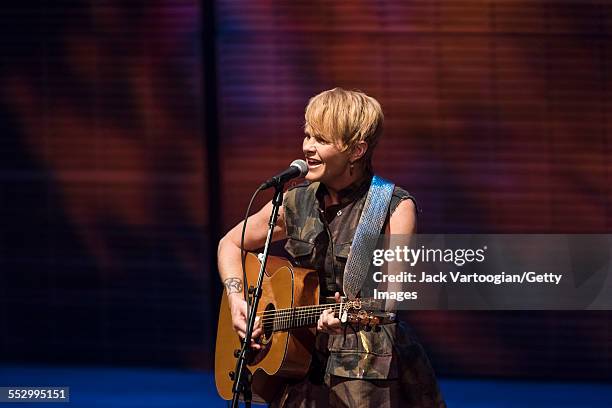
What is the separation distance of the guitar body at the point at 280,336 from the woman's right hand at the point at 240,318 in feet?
0.21

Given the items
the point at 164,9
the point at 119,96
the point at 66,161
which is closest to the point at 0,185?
the point at 66,161

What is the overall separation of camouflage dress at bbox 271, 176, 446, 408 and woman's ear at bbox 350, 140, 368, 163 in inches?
4.7

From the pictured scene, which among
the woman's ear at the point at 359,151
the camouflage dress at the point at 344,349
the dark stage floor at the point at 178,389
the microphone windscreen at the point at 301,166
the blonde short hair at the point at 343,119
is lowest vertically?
the dark stage floor at the point at 178,389

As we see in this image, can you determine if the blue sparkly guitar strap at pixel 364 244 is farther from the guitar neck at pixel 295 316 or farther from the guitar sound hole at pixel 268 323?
the guitar sound hole at pixel 268 323

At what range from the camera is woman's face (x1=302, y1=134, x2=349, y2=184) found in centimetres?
360

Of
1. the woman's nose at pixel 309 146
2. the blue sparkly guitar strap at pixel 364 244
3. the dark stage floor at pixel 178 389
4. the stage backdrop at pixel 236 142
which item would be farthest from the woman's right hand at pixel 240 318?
the stage backdrop at pixel 236 142

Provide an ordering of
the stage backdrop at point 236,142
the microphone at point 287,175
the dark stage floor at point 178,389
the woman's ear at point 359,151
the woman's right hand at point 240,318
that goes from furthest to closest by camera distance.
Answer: the stage backdrop at point 236,142, the dark stage floor at point 178,389, the woman's right hand at point 240,318, the woman's ear at point 359,151, the microphone at point 287,175

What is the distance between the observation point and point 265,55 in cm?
656

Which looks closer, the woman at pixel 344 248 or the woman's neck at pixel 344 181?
the woman at pixel 344 248

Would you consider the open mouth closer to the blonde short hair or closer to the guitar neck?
the blonde short hair

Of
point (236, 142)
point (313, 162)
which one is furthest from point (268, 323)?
point (236, 142)

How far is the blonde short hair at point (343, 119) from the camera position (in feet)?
11.7

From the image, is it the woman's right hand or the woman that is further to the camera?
the woman's right hand

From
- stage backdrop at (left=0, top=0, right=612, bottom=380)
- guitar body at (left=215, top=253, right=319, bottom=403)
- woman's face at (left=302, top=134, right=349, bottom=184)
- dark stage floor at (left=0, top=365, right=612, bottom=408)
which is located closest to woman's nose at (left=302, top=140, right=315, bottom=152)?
woman's face at (left=302, top=134, right=349, bottom=184)
